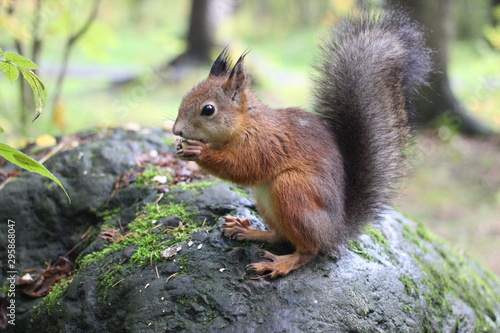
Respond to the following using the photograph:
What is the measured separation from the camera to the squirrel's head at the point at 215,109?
2.11 metres

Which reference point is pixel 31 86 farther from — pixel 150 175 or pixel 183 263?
pixel 150 175

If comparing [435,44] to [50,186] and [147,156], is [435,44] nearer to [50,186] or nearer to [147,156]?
[147,156]

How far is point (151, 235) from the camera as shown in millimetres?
2277

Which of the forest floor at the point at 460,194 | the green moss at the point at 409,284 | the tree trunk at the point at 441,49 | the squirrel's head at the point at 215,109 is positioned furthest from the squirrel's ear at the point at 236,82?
the tree trunk at the point at 441,49

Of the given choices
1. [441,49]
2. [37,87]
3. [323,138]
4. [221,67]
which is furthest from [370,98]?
[441,49]

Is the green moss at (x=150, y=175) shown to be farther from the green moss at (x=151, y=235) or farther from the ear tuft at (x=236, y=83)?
the ear tuft at (x=236, y=83)

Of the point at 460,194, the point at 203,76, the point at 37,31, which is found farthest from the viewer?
the point at 203,76

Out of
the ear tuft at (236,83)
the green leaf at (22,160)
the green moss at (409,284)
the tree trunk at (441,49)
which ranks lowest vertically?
the green moss at (409,284)

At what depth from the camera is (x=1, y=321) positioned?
228 cm

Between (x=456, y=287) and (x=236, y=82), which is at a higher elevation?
(x=236, y=82)

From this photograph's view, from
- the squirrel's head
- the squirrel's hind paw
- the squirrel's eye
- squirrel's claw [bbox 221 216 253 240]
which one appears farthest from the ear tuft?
the squirrel's hind paw

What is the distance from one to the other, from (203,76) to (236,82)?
6.22 metres

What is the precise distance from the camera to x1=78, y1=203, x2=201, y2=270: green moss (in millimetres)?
2158

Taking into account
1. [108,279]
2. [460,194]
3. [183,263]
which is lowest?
[108,279]
